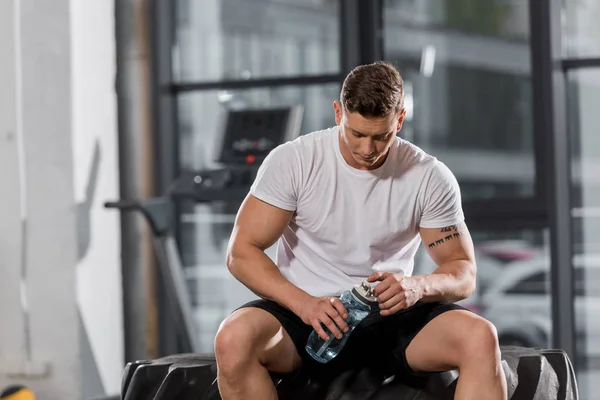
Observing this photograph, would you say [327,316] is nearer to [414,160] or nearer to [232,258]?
[232,258]

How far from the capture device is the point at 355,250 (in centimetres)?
241

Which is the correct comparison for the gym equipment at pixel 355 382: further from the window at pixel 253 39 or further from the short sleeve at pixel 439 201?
the window at pixel 253 39

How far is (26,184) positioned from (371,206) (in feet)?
6.73

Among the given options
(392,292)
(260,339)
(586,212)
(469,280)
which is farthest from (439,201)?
(586,212)

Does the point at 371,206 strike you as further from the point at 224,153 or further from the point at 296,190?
the point at 224,153

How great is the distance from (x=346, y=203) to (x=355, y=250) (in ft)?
→ 0.39

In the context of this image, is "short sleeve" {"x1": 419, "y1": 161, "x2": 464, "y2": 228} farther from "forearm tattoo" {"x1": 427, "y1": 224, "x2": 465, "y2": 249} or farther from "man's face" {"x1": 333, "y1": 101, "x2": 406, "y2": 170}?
"man's face" {"x1": 333, "y1": 101, "x2": 406, "y2": 170}

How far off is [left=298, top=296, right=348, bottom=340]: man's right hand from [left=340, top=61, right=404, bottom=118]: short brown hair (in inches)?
17.2

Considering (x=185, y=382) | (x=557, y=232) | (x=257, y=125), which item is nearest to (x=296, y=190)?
(x=185, y=382)

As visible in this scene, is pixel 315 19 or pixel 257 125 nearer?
pixel 257 125

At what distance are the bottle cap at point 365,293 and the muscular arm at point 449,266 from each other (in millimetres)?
142

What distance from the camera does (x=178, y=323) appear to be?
12.2ft

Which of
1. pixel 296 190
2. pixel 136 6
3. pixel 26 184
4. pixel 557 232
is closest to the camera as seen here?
pixel 296 190

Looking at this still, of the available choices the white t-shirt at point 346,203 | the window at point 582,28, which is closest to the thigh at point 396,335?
the white t-shirt at point 346,203
